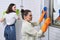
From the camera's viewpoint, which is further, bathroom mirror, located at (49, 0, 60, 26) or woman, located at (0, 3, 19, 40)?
woman, located at (0, 3, 19, 40)

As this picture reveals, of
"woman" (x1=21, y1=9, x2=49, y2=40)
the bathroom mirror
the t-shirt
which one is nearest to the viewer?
"woman" (x1=21, y1=9, x2=49, y2=40)

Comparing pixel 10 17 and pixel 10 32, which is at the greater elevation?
pixel 10 17

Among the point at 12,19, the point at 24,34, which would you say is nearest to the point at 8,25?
the point at 12,19

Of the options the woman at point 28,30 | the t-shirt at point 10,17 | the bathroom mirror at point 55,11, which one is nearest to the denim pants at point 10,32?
the t-shirt at point 10,17

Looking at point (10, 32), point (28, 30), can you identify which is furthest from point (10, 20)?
point (28, 30)

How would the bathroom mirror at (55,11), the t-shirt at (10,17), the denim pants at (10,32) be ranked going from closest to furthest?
the bathroom mirror at (55,11) → the t-shirt at (10,17) → the denim pants at (10,32)

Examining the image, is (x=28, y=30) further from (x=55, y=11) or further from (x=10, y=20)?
(x=10, y=20)

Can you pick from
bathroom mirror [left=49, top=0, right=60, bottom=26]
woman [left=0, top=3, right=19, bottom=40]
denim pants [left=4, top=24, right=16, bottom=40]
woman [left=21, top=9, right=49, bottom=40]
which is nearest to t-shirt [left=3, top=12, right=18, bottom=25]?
woman [left=0, top=3, right=19, bottom=40]

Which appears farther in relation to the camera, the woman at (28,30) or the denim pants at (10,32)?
the denim pants at (10,32)

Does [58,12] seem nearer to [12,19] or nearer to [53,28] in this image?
[53,28]

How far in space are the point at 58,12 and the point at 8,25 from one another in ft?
4.00

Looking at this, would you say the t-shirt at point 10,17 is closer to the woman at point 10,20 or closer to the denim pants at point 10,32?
the woman at point 10,20

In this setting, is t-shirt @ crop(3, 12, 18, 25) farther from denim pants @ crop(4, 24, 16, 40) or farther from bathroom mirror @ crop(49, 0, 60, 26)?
bathroom mirror @ crop(49, 0, 60, 26)

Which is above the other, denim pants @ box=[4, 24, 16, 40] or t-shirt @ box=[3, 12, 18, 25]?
t-shirt @ box=[3, 12, 18, 25]
